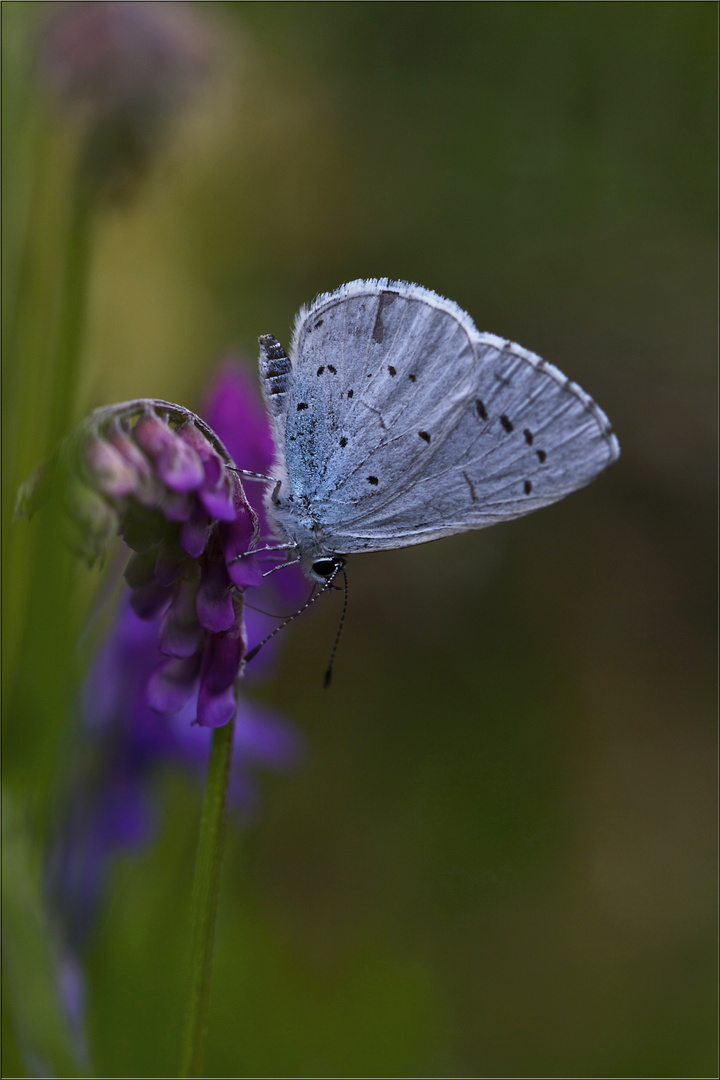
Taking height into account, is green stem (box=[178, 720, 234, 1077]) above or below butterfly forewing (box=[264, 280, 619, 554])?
below

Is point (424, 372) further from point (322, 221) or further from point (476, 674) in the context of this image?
point (322, 221)

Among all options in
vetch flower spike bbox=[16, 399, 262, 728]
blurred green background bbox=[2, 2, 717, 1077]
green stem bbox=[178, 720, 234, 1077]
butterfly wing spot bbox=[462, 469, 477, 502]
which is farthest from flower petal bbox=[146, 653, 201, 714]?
blurred green background bbox=[2, 2, 717, 1077]

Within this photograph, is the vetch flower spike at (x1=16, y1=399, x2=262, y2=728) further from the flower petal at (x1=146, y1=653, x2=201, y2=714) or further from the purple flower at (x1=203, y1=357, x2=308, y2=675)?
the purple flower at (x1=203, y1=357, x2=308, y2=675)

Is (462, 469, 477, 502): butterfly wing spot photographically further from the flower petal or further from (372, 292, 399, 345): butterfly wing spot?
the flower petal

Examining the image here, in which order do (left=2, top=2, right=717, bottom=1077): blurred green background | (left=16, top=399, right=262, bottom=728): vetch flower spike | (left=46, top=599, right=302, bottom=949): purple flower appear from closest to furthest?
(left=16, top=399, right=262, bottom=728): vetch flower spike < (left=46, top=599, right=302, bottom=949): purple flower < (left=2, top=2, right=717, bottom=1077): blurred green background

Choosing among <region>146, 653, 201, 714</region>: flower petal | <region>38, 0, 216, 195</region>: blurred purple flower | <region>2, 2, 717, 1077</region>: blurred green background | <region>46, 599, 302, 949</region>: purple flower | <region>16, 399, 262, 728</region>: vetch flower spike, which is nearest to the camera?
<region>16, 399, 262, 728</region>: vetch flower spike

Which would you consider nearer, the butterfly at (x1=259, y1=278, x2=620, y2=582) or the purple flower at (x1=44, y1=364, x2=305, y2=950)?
the purple flower at (x1=44, y1=364, x2=305, y2=950)

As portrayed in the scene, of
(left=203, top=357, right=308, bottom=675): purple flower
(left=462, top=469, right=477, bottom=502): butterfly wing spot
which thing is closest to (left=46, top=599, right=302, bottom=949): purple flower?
(left=203, top=357, right=308, bottom=675): purple flower
